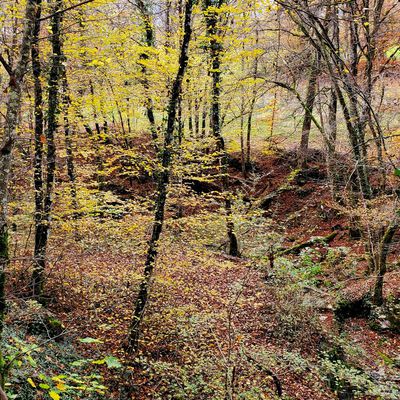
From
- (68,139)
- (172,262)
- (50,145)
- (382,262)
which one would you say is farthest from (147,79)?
(382,262)

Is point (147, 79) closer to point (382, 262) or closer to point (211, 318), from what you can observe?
point (211, 318)

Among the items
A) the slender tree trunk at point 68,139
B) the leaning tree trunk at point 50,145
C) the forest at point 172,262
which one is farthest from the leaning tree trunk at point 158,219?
the slender tree trunk at point 68,139

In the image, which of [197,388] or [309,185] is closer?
[197,388]

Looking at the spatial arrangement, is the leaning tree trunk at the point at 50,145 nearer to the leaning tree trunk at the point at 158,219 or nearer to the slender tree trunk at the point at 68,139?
the slender tree trunk at the point at 68,139

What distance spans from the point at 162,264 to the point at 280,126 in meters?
14.9

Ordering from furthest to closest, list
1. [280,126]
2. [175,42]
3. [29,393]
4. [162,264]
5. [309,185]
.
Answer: [280,126] < [309,185] < [175,42] < [162,264] < [29,393]

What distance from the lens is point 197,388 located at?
6.02m

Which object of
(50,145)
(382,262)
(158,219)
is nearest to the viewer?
(158,219)

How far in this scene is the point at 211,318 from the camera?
816cm

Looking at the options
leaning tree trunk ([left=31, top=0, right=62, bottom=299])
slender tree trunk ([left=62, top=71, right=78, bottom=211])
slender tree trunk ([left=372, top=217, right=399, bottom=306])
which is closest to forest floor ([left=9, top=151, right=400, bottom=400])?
slender tree trunk ([left=372, top=217, right=399, bottom=306])

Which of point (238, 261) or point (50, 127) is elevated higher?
point (50, 127)

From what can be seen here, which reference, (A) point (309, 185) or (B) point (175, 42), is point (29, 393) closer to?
(B) point (175, 42)

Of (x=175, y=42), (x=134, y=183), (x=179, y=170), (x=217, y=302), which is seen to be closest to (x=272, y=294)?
(x=217, y=302)

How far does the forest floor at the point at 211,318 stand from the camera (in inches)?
248
